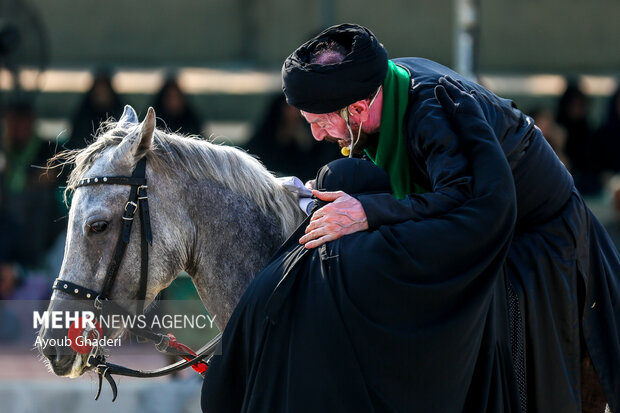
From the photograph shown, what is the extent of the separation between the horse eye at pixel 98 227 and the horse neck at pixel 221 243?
28 cm

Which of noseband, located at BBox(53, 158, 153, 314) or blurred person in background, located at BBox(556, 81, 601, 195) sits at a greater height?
noseband, located at BBox(53, 158, 153, 314)

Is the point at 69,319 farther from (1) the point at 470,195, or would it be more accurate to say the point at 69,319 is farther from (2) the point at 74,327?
(1) the point at 470,195

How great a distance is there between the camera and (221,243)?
3.19 m

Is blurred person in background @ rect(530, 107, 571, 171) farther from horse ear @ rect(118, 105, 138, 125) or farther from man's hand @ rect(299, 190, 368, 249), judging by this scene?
man's hand @ rect(299, 190, 368, 249)

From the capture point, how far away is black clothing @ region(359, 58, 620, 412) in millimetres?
2885

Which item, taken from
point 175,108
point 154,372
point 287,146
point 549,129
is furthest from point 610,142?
point 154,372

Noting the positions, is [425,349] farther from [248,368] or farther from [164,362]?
[164,362]

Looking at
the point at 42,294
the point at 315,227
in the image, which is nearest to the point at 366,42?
the point at 315,227

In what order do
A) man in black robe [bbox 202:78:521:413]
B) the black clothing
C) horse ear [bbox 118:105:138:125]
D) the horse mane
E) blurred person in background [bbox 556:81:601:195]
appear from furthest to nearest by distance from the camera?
blurred person in background [bbox 556:81:601:195]
horse ear [bbox 118:105:138:125]
the horse mane
the black clothing
man in black robe [bbox 202:78:521:413]

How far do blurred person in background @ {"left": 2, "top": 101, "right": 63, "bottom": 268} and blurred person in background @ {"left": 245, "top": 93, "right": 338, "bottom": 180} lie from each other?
1.53 m

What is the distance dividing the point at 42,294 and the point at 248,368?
390 centimetres

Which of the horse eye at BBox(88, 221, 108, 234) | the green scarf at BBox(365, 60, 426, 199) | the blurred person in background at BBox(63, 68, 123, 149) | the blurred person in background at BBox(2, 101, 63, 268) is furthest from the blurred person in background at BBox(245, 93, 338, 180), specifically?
the green scarf at BBox(365, 60, 426, 199)

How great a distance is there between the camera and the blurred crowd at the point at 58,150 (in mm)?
6680

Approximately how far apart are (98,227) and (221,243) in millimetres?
427
